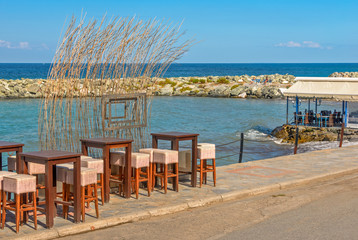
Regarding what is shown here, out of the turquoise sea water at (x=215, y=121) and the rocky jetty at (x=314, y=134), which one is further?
the rocky jetty at (x=314, y=134)

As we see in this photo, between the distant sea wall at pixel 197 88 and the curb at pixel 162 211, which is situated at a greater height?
the distant sea wall at pixel 197 88

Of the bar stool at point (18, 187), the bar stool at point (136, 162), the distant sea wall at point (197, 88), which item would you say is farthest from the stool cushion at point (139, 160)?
the distant sea wall at point (197, 88)

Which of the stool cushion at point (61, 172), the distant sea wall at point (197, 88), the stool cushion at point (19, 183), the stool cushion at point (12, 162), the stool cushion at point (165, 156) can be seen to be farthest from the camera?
the distant sea wall at point (197, 88)

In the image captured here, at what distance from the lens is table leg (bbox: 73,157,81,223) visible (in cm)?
763

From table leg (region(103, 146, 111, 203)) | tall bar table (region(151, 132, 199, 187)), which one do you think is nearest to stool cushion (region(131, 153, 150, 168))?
table leg (region(103, 146, 111, 203))

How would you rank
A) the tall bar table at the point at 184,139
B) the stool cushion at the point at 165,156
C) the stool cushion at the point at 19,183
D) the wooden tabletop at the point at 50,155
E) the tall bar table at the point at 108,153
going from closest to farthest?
the stool cushion at the point at 19,183, the wooden tabletop at the point at 50,155, the tall bar table at the point at 108,153, the stool cushion at the point at 165,156, the tall bar table at the point at 184,139

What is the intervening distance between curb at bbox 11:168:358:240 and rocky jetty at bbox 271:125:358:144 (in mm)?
16285

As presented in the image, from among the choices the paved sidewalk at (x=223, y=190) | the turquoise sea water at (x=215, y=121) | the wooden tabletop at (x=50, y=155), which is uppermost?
Answer: the wooden tabletop at (x=50, y=155)

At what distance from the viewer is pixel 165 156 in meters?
9.83

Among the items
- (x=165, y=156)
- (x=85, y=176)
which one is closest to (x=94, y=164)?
(x=85, y=176)

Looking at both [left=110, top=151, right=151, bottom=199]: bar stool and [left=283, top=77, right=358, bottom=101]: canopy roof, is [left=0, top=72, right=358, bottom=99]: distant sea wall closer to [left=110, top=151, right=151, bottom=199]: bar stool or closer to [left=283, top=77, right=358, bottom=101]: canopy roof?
[left=283, top=77, right=358, bottom=101]: canopy roof

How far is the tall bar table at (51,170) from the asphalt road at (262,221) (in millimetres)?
433

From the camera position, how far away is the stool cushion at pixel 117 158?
9.51 meters

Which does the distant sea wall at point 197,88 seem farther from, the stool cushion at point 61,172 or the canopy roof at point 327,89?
the stool cushion at point 61,172
